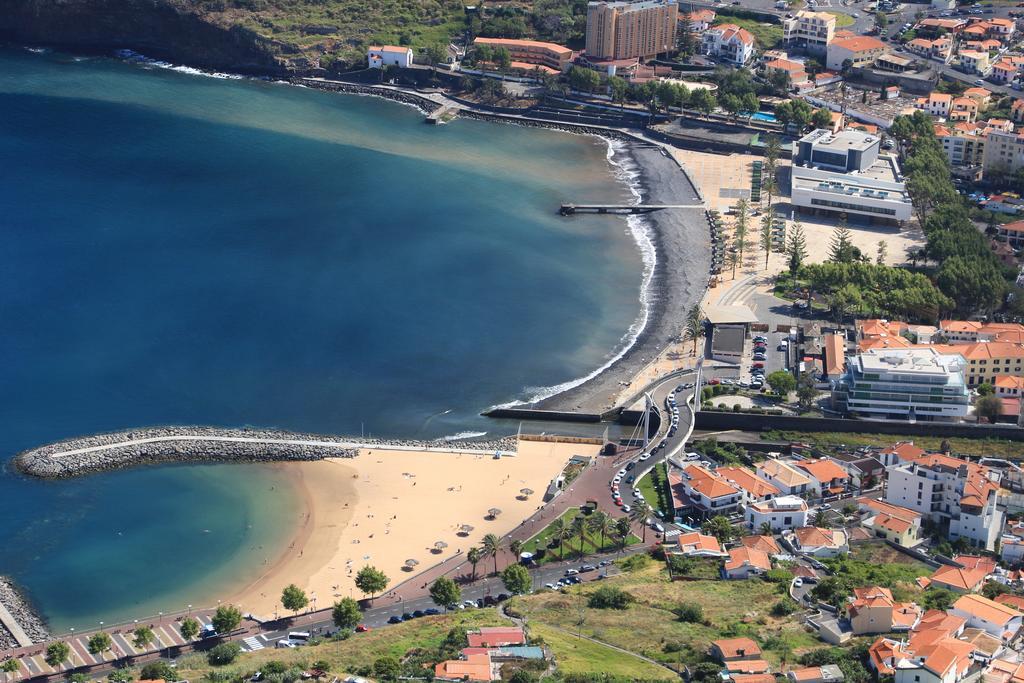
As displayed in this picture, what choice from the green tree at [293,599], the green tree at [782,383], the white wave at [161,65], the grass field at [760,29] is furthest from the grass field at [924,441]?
the white wave at [161,65]

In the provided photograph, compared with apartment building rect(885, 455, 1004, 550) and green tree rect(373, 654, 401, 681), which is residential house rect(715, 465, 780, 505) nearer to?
apartment building rect(885, 455, 1004, 550)

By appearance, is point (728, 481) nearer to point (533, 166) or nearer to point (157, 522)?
point (157, 522)

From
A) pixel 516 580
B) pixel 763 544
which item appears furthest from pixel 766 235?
pixel 516 580

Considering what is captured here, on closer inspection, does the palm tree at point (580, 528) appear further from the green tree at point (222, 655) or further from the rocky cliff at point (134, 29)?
the rocky cliff at point (134, 29)

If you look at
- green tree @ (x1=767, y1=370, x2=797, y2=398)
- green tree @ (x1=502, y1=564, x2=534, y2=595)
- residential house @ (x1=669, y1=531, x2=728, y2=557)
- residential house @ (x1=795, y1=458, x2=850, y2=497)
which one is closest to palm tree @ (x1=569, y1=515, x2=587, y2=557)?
residential house @ (x1=669, y1=531, x2=728, y2=557)

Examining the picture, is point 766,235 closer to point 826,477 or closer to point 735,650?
point 826,477

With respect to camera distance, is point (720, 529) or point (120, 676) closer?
point (120, 676)
